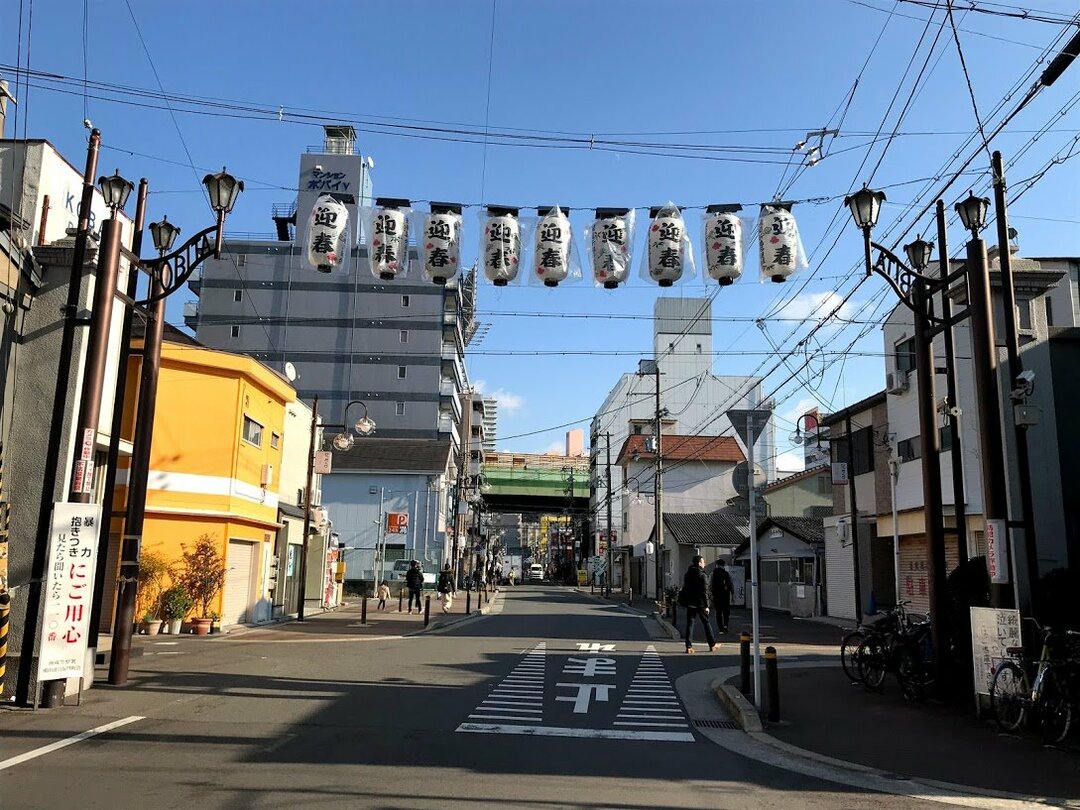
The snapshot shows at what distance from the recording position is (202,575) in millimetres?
20250

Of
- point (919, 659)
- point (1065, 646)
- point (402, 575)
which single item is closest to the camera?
point (1065, 646)

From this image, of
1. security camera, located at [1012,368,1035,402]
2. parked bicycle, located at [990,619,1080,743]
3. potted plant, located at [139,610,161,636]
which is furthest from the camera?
potted plant, located at [139,610,161,636]

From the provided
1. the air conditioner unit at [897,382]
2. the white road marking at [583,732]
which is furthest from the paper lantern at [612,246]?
the air conditioner unit at [897,382]

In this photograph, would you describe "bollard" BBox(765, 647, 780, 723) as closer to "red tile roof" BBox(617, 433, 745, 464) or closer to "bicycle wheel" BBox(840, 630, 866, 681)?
"bicycle wheel" BBox(840, 630, 866, 681)

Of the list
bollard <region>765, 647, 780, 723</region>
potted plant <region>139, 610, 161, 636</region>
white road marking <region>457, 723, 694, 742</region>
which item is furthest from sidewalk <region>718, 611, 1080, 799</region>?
potted plant <region>139, 610, 161, 636</region>

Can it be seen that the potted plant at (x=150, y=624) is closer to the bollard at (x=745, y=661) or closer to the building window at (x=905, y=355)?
the bollard at (x=745, y=661)

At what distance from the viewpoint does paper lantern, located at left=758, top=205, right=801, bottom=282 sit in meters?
12.6

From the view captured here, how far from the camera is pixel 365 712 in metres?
9.66

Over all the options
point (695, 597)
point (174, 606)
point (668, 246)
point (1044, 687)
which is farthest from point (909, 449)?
point (174, 606)

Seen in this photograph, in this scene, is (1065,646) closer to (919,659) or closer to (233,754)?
(919,659)

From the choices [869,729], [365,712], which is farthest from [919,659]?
[365,712]

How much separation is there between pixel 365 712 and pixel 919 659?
7.48 meters

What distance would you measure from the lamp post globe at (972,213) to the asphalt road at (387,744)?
24.2ft

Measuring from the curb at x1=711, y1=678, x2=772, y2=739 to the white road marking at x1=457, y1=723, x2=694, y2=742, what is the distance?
2.51ft
